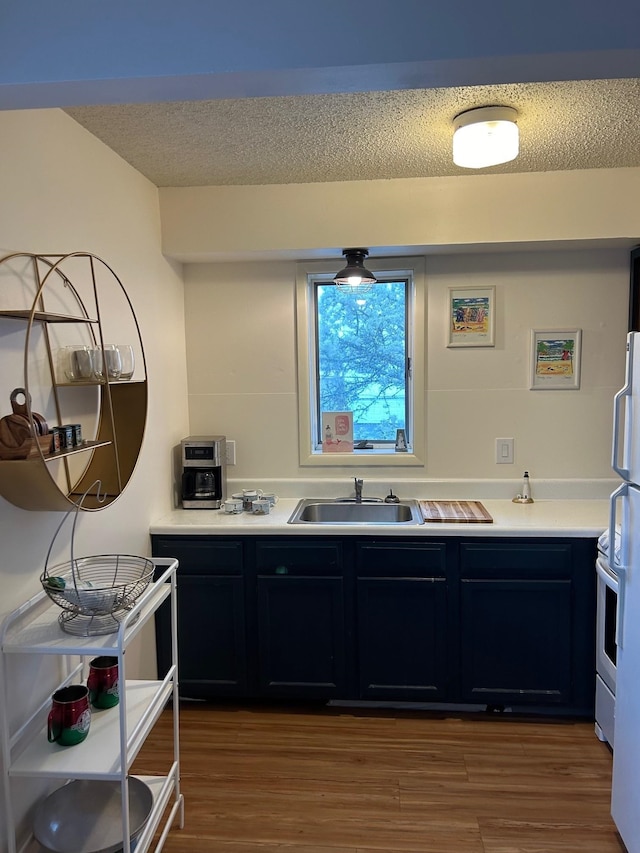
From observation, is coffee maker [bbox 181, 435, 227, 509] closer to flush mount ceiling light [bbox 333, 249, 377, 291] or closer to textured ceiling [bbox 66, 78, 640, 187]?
flush mount ceiling light [bbox 333, 249, 377, 291]

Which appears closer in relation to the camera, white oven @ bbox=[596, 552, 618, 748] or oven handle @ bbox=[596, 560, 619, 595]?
oven handle @ bbox=[596, 560, 619, 595]

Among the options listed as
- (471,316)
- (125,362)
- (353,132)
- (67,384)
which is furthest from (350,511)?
(353,132)

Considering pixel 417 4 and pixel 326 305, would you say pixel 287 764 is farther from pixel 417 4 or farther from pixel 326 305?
pixel 417 4

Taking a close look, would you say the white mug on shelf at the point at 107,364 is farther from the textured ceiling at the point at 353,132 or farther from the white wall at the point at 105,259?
the textured ceiling at the point at 353,132

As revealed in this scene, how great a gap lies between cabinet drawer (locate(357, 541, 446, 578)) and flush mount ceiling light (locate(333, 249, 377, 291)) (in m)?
1.19

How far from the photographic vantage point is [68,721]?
171 centimetres

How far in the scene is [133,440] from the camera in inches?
88.6

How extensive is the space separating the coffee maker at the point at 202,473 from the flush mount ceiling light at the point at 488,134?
1.71 metres

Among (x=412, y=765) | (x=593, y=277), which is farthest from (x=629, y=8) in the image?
(x=412, y=765)

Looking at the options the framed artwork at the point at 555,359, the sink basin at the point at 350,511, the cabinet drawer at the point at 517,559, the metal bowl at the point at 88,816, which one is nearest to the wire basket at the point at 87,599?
the metal bowl at the point at 88,816

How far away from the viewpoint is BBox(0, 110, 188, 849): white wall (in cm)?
172

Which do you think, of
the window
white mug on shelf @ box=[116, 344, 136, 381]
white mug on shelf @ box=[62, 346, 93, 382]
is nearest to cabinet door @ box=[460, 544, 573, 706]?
the window

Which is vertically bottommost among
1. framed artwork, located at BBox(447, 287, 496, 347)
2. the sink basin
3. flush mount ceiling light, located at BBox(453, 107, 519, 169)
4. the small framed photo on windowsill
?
the sink basin

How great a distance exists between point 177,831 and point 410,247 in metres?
2.48
